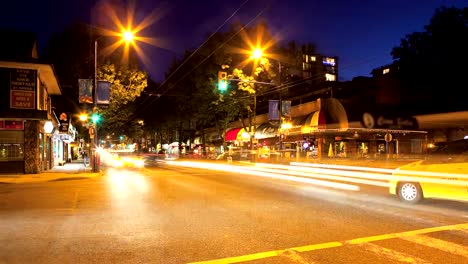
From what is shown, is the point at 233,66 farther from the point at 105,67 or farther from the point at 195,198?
the point at 195,198

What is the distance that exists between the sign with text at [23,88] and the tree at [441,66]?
3096cm

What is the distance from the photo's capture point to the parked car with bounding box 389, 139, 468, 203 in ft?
34.4

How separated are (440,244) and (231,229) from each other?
3.72 metres

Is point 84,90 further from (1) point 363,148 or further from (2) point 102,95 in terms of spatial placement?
(1) point 363,148

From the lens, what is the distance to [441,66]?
42.4m

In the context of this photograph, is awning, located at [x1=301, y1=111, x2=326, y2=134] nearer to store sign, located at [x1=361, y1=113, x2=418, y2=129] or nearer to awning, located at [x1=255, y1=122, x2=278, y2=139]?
store sign, located at [x1=361, y1=113, x2=418, y2=129]

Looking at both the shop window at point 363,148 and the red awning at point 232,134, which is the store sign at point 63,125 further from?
the shop window at point 363,148

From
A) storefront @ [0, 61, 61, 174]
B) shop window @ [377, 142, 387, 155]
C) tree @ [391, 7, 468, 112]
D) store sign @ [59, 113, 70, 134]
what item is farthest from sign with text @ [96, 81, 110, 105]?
tree @ [391, 7, 468, 112]

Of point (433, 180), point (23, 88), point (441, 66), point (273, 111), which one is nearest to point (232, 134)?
point (273, 111)

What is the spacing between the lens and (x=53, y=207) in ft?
37.9

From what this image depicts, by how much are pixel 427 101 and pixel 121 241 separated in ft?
127

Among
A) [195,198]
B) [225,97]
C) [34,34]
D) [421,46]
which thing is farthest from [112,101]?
[421,46]

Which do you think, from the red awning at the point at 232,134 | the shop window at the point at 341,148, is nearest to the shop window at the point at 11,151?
the shop window at the point at 341,148

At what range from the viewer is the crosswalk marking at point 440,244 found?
659cm
